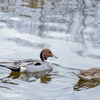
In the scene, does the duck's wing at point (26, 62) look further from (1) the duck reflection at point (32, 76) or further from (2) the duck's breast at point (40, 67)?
(1) the duck reflection at point (32, 76)

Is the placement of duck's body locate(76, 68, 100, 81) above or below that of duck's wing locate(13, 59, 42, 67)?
A: below

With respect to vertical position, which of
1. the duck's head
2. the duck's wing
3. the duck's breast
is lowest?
the duck's breast

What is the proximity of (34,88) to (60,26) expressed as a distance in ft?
22.4

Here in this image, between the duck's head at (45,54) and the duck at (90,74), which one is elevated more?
the duck's head at (45,54)

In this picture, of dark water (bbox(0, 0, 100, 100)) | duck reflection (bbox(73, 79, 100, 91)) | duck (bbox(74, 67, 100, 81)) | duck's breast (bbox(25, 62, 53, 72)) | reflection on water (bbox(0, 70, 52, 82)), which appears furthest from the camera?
duck's breast (bbox(25, 62, 53, 72))

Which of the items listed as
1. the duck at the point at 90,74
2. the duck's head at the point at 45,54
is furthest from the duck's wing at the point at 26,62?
the duck at the point at 90,74

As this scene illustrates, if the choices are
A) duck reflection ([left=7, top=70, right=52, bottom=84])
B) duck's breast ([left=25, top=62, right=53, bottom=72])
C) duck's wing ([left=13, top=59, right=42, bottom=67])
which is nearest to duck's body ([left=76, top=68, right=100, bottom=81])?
duck reflection ([left=7, top=70, right=52, bottom=84])

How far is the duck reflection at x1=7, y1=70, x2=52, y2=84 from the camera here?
298 inches

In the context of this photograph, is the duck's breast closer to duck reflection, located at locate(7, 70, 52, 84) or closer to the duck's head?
duck reflection, located at locate(7, 70, 52, 84)

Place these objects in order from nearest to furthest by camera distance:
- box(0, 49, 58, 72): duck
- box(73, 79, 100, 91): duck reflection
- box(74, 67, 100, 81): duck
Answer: box(73, 79, 100, 91): duck reflection
box(74, 67, 100, 81): duck
box(0, 49, 58, 72): duck

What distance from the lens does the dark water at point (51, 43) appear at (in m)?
6.60

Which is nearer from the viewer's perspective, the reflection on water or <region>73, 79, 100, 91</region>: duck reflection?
<region>73, 79, 100, 91</region>: duck reflection

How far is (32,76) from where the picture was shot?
8.03 m

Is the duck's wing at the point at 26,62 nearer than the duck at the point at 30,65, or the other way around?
the duck at the point at 30,65
